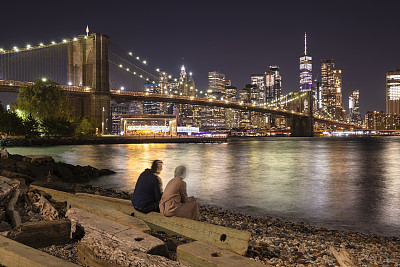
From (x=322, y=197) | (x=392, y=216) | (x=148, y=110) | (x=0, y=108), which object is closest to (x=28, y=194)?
(x=392, y=216)

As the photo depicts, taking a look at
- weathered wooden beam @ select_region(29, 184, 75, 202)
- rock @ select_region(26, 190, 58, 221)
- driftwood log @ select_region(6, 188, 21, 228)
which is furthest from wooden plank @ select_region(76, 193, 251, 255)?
driftwood log @ select_region(6, 188, 21, 228)

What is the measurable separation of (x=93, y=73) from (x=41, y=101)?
46.3 ft

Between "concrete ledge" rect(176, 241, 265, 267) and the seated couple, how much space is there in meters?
1.59

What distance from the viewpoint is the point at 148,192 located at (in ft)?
16.9

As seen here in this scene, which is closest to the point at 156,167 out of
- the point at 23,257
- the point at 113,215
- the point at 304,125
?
the point at 113,215

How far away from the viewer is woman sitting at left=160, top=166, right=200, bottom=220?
488cm

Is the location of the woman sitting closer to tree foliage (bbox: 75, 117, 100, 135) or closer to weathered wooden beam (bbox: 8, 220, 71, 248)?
weathered wooden beam (bbox: 8, 220, 71, 248)

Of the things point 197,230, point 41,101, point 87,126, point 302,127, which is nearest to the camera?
point 197,230

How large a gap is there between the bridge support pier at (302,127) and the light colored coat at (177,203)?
99525 mm

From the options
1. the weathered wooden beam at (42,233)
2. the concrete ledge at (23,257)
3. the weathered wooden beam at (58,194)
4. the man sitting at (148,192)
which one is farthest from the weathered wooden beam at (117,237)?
the weathered wooden beam at (58,194)

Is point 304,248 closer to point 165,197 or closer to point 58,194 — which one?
point 165,197

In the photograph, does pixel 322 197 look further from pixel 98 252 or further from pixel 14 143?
pixel 14 143

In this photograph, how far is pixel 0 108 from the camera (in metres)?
47.8

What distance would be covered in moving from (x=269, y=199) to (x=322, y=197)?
2.25m
